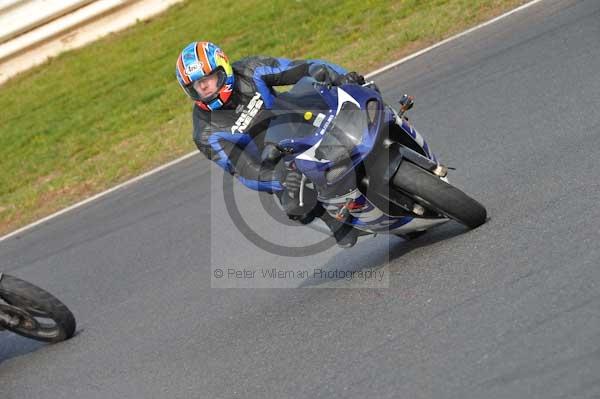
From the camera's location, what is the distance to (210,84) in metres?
6.45

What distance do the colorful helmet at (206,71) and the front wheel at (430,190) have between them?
148 centimetres

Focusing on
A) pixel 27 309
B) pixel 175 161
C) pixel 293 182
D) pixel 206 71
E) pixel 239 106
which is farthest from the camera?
pixel 175 161

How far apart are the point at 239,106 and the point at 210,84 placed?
27 centimetres

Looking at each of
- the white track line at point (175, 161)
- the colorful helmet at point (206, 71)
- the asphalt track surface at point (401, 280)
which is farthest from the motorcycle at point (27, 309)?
the white track line at point (175, 161)

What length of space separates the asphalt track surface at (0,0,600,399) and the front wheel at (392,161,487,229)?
0.29 metres

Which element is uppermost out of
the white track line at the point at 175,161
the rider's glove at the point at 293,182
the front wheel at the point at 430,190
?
the rider's glove at the point at 293,182

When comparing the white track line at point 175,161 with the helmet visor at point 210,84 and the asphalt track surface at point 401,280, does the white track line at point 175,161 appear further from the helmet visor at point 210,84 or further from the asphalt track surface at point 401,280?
the helmet visor at point 210,84

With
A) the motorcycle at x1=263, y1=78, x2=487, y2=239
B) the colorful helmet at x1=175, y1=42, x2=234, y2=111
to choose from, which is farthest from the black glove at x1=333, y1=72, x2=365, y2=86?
the colorful helmet at x1=175, y1=42, x2=234, y2=111

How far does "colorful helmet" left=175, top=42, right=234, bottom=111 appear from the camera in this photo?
6.40m

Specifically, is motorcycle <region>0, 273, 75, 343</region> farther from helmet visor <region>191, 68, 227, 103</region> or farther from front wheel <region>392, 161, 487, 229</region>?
front wheel <region>392, 161, 487, 229</region>

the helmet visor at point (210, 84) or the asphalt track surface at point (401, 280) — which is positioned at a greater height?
the helmet visor at point (210, 84)

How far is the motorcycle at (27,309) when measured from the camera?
674cm

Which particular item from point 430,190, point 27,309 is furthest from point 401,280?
point 27,309

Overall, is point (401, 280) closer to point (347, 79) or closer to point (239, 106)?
point (347, 79)
